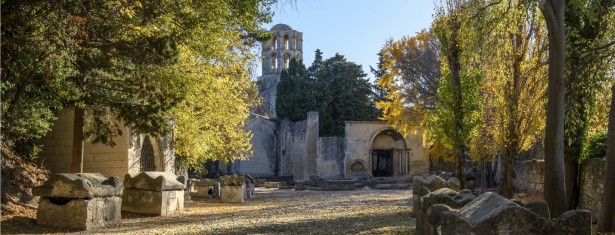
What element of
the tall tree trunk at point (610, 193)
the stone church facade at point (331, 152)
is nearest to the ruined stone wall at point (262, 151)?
the stone church facade at point (331, 152)

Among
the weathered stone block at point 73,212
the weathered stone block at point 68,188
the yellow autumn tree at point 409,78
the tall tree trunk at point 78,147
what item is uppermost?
the yellow autumn tree at point 409,78

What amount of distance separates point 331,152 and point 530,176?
24025 mm

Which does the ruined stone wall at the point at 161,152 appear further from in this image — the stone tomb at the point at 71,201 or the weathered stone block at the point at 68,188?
the weathered stone block at the point at 68,188

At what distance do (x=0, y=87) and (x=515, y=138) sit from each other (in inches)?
497

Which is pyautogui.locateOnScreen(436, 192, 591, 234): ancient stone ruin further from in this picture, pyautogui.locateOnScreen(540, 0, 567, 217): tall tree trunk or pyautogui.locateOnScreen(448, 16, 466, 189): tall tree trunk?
pyautogui.locateOnScreen(448, 16, 466, 189): tall tree trunk

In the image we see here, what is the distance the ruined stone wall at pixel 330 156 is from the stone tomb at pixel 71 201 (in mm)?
33386

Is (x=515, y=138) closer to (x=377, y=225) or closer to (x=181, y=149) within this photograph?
(x=377, y=225)

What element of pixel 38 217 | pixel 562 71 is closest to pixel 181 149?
pixel 38 217

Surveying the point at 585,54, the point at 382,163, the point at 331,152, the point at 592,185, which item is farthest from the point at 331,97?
the point at 585,54

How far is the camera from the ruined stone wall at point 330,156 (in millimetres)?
45094

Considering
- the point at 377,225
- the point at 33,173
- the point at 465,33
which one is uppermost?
the point at 465,33

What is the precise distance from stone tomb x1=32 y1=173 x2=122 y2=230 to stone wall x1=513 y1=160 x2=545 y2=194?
13.6 meters

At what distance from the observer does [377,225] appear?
11.9 metres

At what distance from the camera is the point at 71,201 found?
1160 centimetres
